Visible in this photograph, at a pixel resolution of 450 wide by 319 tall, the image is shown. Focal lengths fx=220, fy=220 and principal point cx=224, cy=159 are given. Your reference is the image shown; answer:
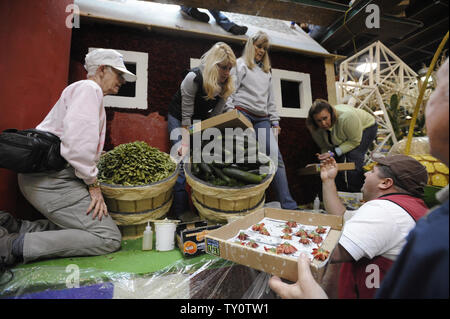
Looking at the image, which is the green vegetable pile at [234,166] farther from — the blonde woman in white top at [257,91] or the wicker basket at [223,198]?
the blonde woman in white top at [257,91]

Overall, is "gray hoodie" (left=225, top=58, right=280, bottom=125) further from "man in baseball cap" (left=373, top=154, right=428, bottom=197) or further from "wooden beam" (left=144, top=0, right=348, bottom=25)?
"man in baseball cap" (left=373, top=154, right=428, bottom=197)

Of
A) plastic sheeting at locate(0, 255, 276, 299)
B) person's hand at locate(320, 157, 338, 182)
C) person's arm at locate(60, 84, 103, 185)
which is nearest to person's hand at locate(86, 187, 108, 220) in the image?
person's arm at locate(60, 84, 103, 185)

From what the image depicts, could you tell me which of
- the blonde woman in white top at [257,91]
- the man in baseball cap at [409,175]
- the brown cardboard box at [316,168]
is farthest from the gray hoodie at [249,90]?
the man in baseball cap at [409,175]

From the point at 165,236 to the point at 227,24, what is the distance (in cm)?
330

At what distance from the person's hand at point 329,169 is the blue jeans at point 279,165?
0.57 metres

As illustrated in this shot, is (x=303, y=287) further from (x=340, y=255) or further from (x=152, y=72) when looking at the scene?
(x=152, y=72)

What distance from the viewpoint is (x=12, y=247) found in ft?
4.69

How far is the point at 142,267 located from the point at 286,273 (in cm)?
94

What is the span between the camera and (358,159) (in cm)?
347

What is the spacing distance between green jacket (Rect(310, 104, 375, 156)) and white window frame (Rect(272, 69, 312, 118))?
0.51 meters

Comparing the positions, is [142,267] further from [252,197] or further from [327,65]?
[327,65]

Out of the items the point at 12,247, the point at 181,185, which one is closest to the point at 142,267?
the point at 12,247

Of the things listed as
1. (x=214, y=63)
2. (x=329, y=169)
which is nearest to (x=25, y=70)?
(x=214, y=63)
